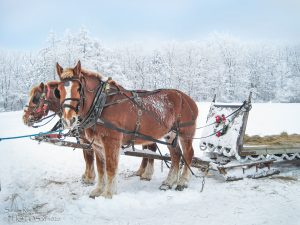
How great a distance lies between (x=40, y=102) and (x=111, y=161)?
95.5 inches

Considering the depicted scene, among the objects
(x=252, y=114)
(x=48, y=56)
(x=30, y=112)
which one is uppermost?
(x=48, y=56)

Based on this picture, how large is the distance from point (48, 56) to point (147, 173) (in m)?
33.3

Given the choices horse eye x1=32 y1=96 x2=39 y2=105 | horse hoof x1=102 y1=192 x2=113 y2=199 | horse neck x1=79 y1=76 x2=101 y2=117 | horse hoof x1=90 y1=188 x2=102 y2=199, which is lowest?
horse hoof x1=90 y1=188 x2=102 y2=199

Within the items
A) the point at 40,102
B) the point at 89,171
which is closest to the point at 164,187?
the point at 89,171

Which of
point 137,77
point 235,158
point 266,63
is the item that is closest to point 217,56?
point 266,63

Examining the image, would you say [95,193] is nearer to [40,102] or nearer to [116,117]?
[116,117]

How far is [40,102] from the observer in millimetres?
6723

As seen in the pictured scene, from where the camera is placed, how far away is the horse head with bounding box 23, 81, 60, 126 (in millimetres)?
6691

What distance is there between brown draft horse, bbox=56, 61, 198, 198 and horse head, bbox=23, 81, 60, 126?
158 cm

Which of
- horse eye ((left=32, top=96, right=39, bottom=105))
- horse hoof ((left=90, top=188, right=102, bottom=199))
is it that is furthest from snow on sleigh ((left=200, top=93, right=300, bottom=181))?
horse eye ((left=32, top=96, right=39, bottom=105))

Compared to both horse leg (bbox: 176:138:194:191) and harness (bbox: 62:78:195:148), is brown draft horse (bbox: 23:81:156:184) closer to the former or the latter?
harness (bbox: 62:78:195:148)

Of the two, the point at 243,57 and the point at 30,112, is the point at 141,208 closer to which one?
the point at 30,112

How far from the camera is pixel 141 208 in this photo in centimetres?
536

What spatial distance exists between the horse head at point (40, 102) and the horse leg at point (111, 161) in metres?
1.96
